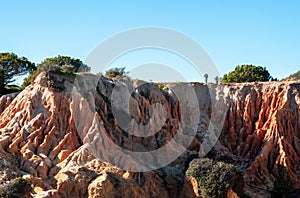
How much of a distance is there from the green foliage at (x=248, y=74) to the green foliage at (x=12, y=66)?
72.7ft

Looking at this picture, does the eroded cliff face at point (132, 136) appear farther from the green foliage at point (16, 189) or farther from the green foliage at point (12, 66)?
the green foliage at point (12, 66)

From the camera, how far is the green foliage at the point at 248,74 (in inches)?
1965

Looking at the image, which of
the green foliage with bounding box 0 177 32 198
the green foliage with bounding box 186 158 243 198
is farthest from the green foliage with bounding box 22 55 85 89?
the green foliage with bounding box 186 158 243 198

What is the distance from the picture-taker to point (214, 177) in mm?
31125

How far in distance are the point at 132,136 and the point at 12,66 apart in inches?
617

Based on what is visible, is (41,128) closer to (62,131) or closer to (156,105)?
(62,131)

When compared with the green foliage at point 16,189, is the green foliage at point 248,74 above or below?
above

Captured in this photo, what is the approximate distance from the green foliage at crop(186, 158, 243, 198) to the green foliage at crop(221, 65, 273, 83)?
2003cm

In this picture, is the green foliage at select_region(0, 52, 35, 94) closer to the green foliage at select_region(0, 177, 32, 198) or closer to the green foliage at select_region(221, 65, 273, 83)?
the green foliage at select_region(0, 177, 32, 198)

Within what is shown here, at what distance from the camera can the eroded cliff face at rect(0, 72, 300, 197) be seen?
29312 millimetres

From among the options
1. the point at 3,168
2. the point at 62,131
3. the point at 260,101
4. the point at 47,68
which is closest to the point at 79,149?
the point at 62,131

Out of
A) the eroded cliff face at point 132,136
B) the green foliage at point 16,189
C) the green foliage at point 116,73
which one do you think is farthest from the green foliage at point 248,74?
the green foliage at point 16,189

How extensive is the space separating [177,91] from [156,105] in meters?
4.32

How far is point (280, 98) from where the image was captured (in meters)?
39.3
